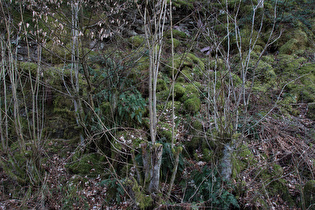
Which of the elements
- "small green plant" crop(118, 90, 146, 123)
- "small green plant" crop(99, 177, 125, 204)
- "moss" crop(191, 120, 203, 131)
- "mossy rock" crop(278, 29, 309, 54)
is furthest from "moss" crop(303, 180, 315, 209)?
"mossy rock" crop(278, 29, 309, 54)

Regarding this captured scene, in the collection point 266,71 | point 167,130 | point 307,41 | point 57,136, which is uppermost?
point 307,41

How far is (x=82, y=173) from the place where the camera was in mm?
3480

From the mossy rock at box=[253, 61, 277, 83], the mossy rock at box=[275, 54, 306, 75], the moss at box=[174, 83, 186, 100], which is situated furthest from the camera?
the mossy rock at box=[275, 54, 306, 75]

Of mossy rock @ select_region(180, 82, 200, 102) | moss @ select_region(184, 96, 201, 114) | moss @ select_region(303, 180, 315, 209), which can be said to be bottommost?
moss @ select_region(303, 180, 315, 209)

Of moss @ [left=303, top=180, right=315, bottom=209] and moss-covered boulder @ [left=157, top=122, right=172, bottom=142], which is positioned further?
moss-covered boulder @ [left=157, top=122, right=172, bottom=142]

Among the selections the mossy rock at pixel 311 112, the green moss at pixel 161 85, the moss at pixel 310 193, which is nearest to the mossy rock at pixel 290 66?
the mossy rock at pixel 311 112

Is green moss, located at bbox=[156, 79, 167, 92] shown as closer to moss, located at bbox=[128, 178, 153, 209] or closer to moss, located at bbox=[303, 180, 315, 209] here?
moss, located at bbox=[128, 178, 153, 209]

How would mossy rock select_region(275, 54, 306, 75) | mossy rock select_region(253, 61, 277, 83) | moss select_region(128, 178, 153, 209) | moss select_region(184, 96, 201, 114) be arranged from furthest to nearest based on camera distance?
mossy rock select_region(275, 54, 306, 75), mossy rock select_region(253, 61, 277, 83), moss select_region(184, 96, 201, 114), moss select_region(128, 178, 153, 209)

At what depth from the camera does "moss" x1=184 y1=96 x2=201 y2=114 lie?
4250 mm

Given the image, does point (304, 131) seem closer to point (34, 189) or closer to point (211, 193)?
point (211, 193)

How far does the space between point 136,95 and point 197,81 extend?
2355mm

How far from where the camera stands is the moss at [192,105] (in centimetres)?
425

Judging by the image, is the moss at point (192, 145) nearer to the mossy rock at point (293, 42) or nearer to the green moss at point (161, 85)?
the green moss at point (161, 85)

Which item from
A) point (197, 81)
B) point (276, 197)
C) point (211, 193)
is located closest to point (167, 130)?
point (211, 193)
